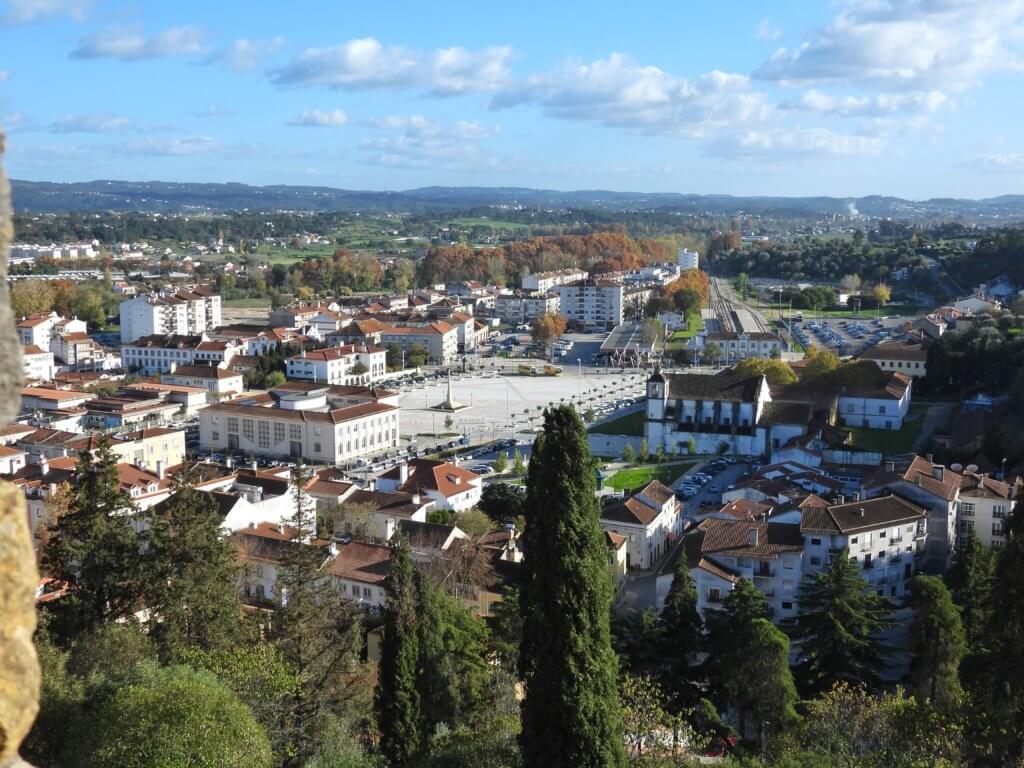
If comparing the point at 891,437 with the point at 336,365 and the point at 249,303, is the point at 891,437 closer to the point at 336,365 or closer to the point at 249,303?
the point at 336,365

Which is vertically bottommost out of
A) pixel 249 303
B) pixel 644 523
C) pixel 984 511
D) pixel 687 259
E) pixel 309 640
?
pixel 249 303

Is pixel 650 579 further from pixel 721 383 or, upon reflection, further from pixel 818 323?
pixel 818 323

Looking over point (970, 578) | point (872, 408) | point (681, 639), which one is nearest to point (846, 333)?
point (872, 408)

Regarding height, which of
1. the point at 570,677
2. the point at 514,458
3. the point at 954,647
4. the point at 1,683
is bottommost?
the point at 514,458

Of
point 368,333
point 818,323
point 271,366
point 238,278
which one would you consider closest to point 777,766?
point 271,366

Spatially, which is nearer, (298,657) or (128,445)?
(298,657)
